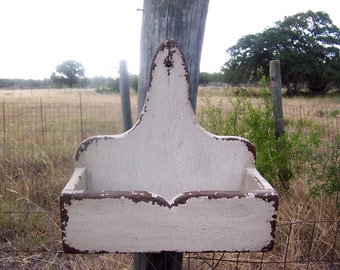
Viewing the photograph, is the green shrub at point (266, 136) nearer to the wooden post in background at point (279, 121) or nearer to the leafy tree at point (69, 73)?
the wooden post in background at point (279, 121)

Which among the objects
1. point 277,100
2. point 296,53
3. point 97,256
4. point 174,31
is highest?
point 296,53

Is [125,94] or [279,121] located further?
[279,121]

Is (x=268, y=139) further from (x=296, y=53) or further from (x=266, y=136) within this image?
(x=296, y=53)

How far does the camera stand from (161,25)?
1204 mm

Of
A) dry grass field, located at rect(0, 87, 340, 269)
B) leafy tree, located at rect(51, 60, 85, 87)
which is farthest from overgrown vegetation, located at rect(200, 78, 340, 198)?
leafy tree, located at rect(51, 60, 85, 87)

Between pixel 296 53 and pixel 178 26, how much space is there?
76.3ft

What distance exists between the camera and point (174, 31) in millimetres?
1194

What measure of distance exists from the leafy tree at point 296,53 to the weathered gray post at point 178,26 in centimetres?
2081

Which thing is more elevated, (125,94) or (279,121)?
(125,94)

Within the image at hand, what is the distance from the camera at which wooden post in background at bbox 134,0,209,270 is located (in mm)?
1186

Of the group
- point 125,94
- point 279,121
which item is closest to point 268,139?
point 279,121

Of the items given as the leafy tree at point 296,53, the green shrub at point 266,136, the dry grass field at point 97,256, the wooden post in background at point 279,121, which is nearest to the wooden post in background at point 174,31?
the dry grass field at point 97,256

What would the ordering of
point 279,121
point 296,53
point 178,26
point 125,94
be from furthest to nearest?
point 296,53
point 279,121
point 125,94
point 178,26

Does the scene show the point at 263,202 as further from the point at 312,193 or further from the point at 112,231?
the point at 312,193
